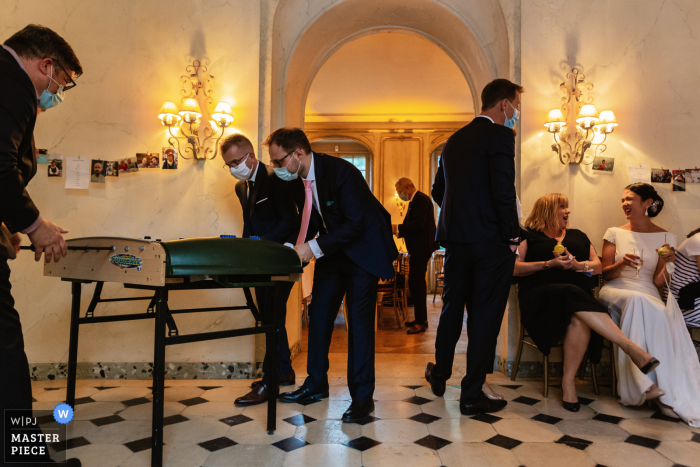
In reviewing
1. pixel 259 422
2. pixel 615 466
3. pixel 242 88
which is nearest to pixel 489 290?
pixel 615 466

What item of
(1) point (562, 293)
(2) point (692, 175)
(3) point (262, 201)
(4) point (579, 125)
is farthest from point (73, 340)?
(2) point (692, 175)

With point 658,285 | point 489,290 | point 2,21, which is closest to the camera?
point 489,290

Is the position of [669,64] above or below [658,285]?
above

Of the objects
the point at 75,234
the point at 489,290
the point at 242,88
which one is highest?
the point at 242,88

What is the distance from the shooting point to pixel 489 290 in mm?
2746

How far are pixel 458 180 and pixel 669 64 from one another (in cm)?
221

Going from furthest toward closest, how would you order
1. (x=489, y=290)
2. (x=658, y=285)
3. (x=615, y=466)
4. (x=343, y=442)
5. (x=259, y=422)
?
(x=658, y=285)
(x=489, y=290)
(x=259, y=422)
(x=343, y=442)
(x=615, y=466)

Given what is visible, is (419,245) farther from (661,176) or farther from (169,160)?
(169,160)

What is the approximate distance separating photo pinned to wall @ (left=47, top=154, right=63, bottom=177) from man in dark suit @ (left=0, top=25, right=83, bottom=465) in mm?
1848

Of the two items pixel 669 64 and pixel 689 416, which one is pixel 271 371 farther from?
pixel 669 64

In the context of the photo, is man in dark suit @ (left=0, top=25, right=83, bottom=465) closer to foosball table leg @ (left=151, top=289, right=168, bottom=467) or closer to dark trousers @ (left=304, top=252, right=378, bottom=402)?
foosball table leg @ (left=151, top=289, right=168, bottom=467)

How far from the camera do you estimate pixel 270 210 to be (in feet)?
10.3

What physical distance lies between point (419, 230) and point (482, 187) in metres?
3.15

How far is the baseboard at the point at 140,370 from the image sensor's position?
3518mm
